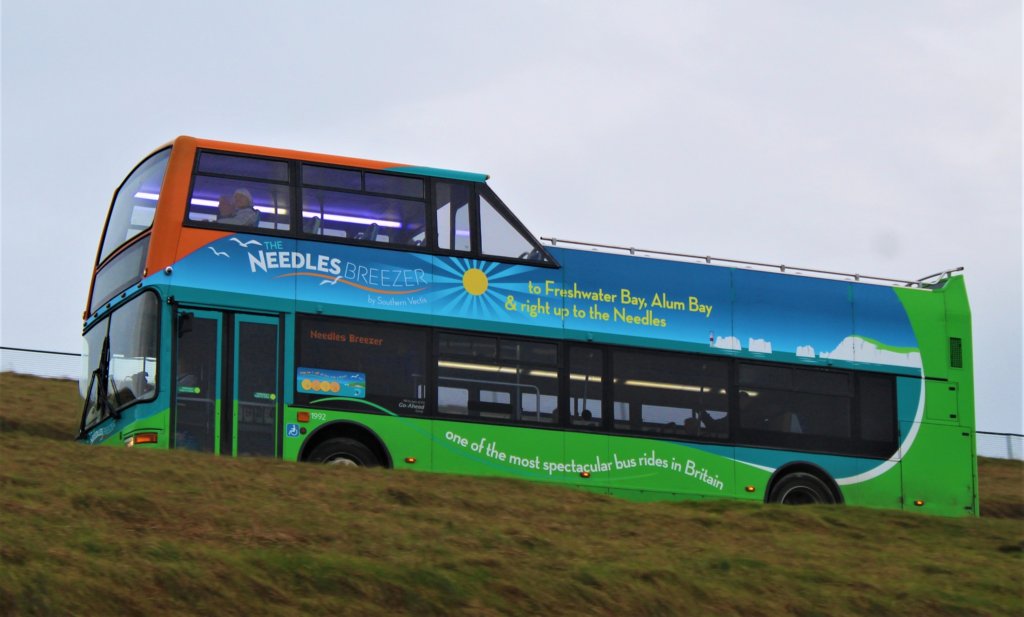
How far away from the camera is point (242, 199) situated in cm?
1903

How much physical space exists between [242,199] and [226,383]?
250cm

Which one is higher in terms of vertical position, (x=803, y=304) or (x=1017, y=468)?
(x=803, y=304)

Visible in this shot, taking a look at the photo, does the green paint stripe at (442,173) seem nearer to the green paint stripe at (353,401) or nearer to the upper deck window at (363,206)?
the upper deck window at (363,206)

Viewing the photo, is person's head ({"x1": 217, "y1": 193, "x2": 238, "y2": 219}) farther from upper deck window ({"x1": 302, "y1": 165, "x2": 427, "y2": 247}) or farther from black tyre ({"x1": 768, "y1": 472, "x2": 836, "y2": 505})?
black tyre ({"x1": 768, "y1": 472, "x2": 836, "y2": 505})

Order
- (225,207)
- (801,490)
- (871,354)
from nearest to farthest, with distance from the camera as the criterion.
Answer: (225,207) < (801,490) < (871,354)

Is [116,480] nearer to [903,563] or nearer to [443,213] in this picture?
[443,213]

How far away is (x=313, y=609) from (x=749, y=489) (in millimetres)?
10756

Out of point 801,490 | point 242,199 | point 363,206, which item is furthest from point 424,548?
point 801,490

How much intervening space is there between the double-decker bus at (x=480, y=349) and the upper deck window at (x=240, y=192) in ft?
0.10

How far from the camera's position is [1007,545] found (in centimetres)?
1817

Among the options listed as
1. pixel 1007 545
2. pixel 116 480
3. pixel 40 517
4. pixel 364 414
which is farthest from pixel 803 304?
pixel 40 517

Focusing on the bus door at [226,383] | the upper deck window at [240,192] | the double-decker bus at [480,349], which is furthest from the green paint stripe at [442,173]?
the bus door at [226,383]

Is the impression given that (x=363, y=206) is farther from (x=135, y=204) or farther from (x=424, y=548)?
(x=424, y=548)

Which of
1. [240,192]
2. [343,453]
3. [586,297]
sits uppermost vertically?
[240,192]
